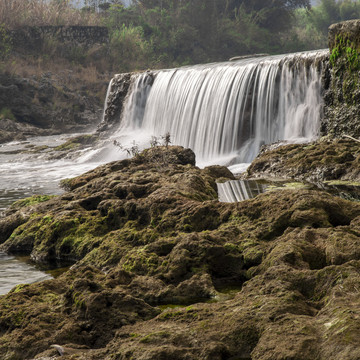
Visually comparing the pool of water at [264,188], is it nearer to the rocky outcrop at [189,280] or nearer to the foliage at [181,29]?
the rocky outcrop at [189,280]

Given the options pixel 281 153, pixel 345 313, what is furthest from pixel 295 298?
pixel 281 153

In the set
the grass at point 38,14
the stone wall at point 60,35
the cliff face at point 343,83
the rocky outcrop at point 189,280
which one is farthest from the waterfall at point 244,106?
the grass at point 38,14

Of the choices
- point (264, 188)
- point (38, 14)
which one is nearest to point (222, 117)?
point (264, 188)

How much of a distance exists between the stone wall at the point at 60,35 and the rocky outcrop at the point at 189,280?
30.0 metres

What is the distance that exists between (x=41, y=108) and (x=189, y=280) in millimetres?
26325

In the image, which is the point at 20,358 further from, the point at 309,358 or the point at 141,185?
the point at 141,185

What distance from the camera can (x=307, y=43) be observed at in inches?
1918

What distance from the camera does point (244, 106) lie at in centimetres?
1625

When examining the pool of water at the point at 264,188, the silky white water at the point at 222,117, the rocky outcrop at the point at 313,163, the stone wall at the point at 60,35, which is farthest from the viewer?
the stone wall at the point at 60,35

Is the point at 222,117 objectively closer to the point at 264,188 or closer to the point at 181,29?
the point at 264,188

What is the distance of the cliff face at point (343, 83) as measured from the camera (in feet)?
39.9

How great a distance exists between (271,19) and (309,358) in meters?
49.5

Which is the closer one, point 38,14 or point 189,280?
point 189,280

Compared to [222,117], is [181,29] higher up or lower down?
higher up
